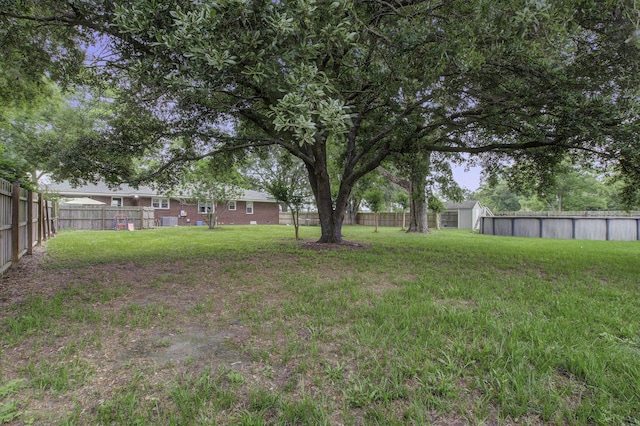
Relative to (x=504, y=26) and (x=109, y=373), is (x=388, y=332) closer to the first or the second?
(x=109, y=373)

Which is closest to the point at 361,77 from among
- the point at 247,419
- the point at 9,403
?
the point at 247,419

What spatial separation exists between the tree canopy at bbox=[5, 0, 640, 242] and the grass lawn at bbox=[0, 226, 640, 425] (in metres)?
1.96

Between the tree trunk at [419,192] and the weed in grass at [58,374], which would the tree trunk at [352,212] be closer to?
the tree trunk at [419,192]

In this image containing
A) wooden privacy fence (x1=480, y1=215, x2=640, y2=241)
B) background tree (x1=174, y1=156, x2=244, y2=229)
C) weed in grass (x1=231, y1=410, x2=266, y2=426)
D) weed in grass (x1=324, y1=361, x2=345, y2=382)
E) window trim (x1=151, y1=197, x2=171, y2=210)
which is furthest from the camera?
window trim (x1=151, y1=197, x2=171, y2=210)

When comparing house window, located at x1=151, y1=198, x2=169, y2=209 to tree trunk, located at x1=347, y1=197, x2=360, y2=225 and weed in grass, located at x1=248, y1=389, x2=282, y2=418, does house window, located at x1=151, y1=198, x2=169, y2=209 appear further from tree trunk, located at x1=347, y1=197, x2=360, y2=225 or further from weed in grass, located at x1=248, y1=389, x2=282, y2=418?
weed in grass, located at x1=248, y1=389, x2=282, y2=418

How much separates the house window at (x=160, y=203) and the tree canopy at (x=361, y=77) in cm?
1728

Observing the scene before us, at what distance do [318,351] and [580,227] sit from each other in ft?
60.3

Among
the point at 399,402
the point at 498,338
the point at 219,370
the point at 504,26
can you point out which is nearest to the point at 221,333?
the point at 219,370

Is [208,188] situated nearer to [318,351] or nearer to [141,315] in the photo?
[141,315]

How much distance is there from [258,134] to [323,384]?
8.99 metres

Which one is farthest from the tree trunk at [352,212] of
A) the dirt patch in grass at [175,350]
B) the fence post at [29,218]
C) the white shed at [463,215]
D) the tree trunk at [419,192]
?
the dirt patch in grass at [175,350]

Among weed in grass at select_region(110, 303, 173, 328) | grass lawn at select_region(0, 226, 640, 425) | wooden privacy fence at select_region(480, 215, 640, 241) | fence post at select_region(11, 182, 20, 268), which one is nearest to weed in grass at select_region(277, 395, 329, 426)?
grass lawn at select_region(0, 226, 640, 425)

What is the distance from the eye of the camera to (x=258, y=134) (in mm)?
10227

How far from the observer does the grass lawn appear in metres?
2.02
